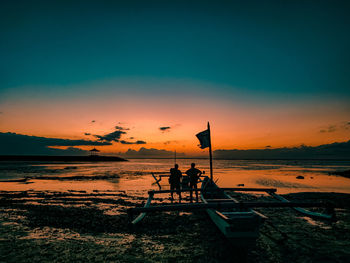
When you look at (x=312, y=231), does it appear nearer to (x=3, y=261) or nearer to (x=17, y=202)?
(x=3, y=261)

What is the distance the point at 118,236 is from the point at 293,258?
599cm

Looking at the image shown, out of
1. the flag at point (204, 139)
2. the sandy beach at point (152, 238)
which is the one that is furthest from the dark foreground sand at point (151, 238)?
the flag at point (204, 139)

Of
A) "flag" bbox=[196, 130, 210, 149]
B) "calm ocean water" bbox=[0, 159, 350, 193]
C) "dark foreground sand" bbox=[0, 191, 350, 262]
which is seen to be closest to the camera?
"dark foreground sand" bbox=[0, 191, 350, 262]

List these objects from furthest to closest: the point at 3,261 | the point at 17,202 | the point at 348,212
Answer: the point at 17,202
the point at 348,212
the point at 3,261

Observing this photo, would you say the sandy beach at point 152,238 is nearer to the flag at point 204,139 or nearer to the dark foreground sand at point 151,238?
the dark foreground sand at point 151,238

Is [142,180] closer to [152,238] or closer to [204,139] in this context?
[204,139]

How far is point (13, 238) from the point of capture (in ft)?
24.0

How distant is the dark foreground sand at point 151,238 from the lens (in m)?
6.09

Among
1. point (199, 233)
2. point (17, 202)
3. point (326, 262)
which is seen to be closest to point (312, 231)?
point (326, 262)

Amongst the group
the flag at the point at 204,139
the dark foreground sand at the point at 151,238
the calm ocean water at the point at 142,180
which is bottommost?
the calm ocean water at the point at 142,180

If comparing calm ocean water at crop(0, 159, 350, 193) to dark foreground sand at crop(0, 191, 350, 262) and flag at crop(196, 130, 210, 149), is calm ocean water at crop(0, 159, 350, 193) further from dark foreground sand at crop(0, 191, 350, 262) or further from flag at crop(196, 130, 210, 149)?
dark foreground sand at crop(0, 191, 350, 262)

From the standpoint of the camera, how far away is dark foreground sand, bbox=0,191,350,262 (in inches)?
240

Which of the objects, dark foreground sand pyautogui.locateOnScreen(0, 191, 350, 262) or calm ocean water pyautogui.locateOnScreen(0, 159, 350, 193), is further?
calm ocean water pyautogui.locateOnScreen(0, 159, 350, 193)

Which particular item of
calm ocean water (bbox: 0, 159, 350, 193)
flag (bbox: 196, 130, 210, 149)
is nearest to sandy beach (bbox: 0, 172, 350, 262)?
flag (bbox: 196, 130, 210, 149)
